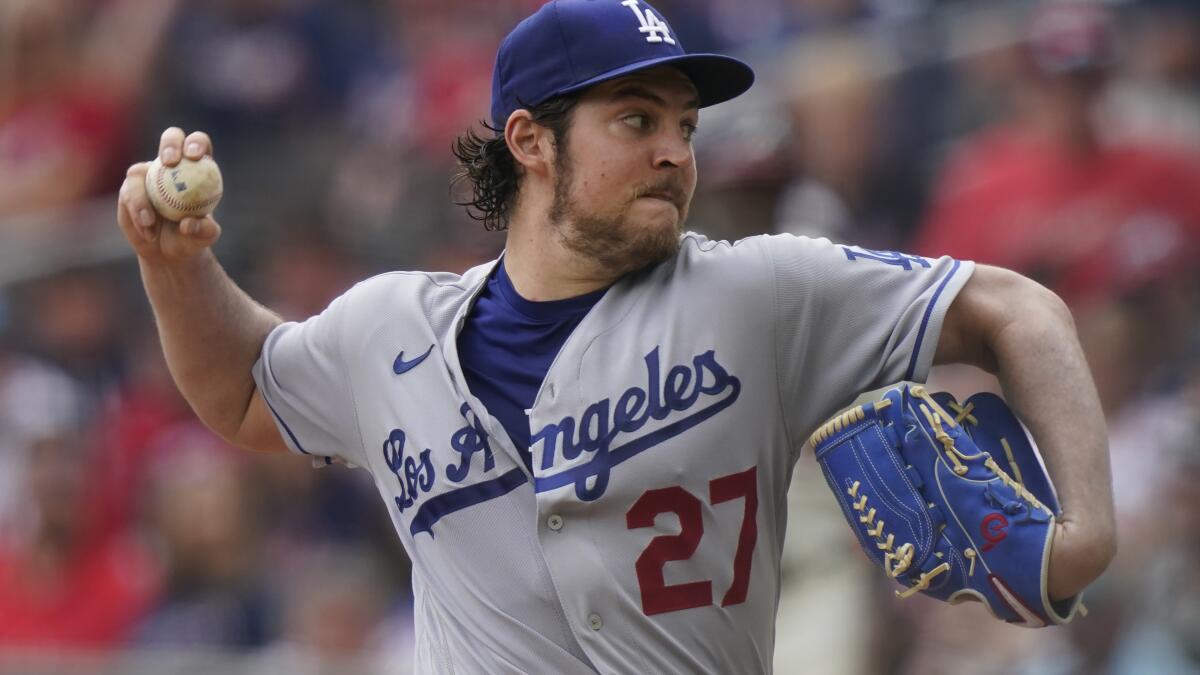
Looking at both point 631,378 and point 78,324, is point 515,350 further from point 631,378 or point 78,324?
point 78,324

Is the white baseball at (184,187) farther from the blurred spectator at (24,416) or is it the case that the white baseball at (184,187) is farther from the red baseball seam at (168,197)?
the blurred spectator at (24,416)

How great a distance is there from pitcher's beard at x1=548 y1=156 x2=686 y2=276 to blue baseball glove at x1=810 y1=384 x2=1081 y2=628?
419 mm

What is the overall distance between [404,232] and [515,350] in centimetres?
460

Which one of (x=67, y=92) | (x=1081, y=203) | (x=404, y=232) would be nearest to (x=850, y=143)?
(x=1081, y=203)

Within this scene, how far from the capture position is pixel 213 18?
8.47 m

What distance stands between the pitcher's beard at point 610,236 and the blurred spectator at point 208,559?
148 inches

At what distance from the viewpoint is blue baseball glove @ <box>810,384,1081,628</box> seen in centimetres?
264

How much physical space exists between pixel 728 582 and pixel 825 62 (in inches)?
166

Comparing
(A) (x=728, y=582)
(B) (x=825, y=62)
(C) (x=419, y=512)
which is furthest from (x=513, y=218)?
(B) (x=825, y=62)

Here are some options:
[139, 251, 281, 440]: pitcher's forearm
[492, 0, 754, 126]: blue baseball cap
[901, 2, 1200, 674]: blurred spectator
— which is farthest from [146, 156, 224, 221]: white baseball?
[901, 2, 1200, 674]: blurred spectator

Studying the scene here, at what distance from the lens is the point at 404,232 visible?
24.6 feet

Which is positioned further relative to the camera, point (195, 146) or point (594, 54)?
point (195, 146)

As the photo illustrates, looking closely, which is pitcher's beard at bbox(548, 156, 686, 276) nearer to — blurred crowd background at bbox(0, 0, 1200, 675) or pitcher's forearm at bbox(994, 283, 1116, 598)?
pitcher's forearm at bbox(994, 283, 1116, 598)

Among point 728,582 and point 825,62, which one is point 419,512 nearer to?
point 728,582
